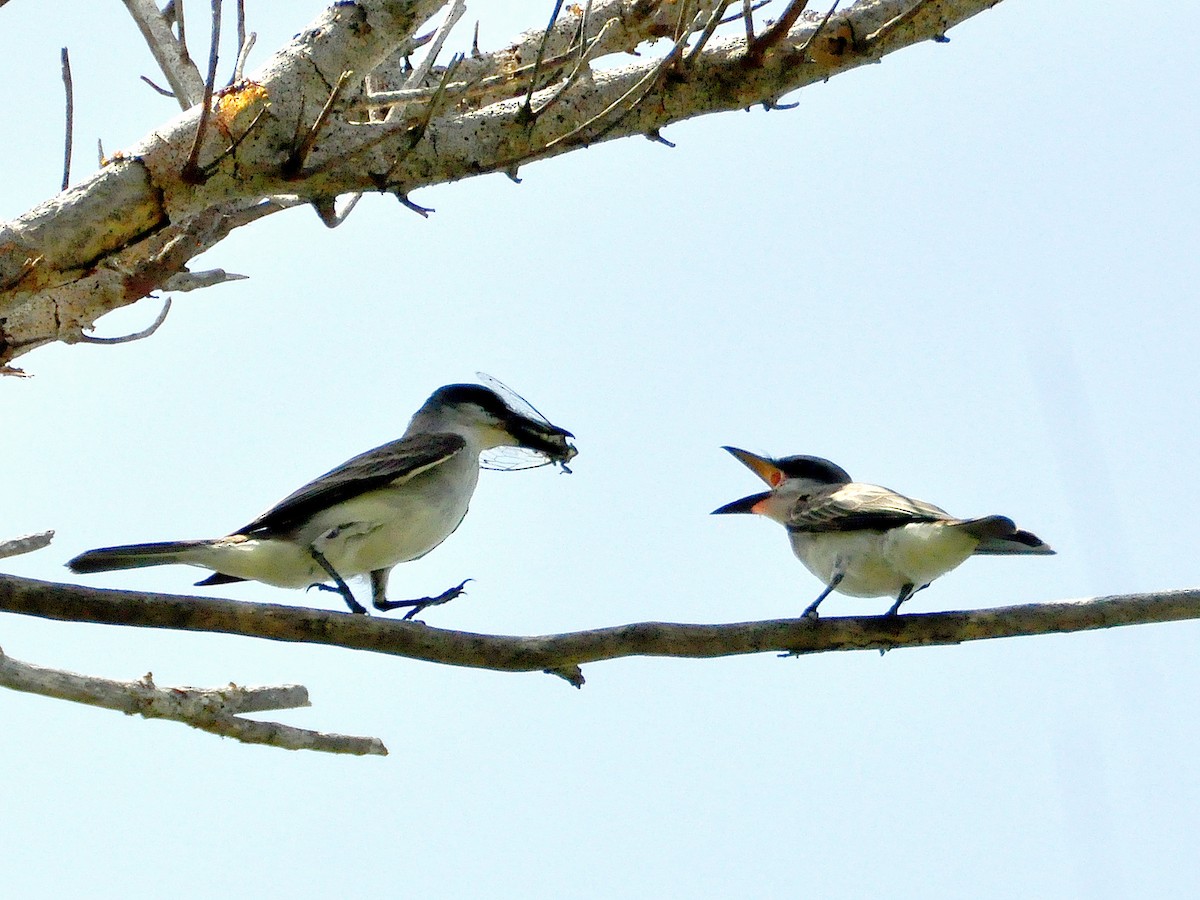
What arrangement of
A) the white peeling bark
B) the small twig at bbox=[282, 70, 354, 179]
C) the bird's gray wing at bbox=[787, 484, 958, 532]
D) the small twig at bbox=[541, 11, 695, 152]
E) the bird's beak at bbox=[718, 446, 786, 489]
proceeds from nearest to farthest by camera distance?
the small twig at bbox=[282, 70, 354, 179]
the white peeling bark
the small twig at bbox=[541, 11, 695, 152]
the bird's gray wing at bbox=[787, 484, 958, 532]
the bird's beak at bbox=[718, 446, 786, 489]

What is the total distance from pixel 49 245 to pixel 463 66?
3329mm

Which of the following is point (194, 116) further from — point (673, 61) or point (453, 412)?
point (453, 412)

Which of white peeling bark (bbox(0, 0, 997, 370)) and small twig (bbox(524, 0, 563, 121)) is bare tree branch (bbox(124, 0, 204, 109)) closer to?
white peeling bark (bbox(0, 0, 997, 370))

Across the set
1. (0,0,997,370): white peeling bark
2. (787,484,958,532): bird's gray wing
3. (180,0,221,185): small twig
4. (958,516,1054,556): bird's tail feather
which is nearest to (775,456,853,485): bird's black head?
(787,484,958,532): bird's gray wing

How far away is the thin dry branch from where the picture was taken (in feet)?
16.6

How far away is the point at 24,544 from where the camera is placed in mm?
6027

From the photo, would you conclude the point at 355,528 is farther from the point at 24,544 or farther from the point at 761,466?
the point at 761,466

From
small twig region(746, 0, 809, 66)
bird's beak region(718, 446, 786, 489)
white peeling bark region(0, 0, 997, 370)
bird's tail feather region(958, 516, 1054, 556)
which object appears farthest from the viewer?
bird's beak region(718, 446, 786, 489)

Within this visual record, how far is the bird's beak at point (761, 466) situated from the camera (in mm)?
9070

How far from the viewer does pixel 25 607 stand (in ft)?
16.6

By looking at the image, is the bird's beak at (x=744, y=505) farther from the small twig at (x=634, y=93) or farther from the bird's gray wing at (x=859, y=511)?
the small twig at (x=634, y=93)

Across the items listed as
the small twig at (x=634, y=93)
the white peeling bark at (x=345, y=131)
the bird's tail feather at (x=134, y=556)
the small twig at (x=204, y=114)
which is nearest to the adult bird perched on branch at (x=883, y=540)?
the white peeling bark at (x=345, y=131)

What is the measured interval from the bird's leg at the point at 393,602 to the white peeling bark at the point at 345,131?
218 cm

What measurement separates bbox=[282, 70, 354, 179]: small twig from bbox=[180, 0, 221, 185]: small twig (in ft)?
1.22
